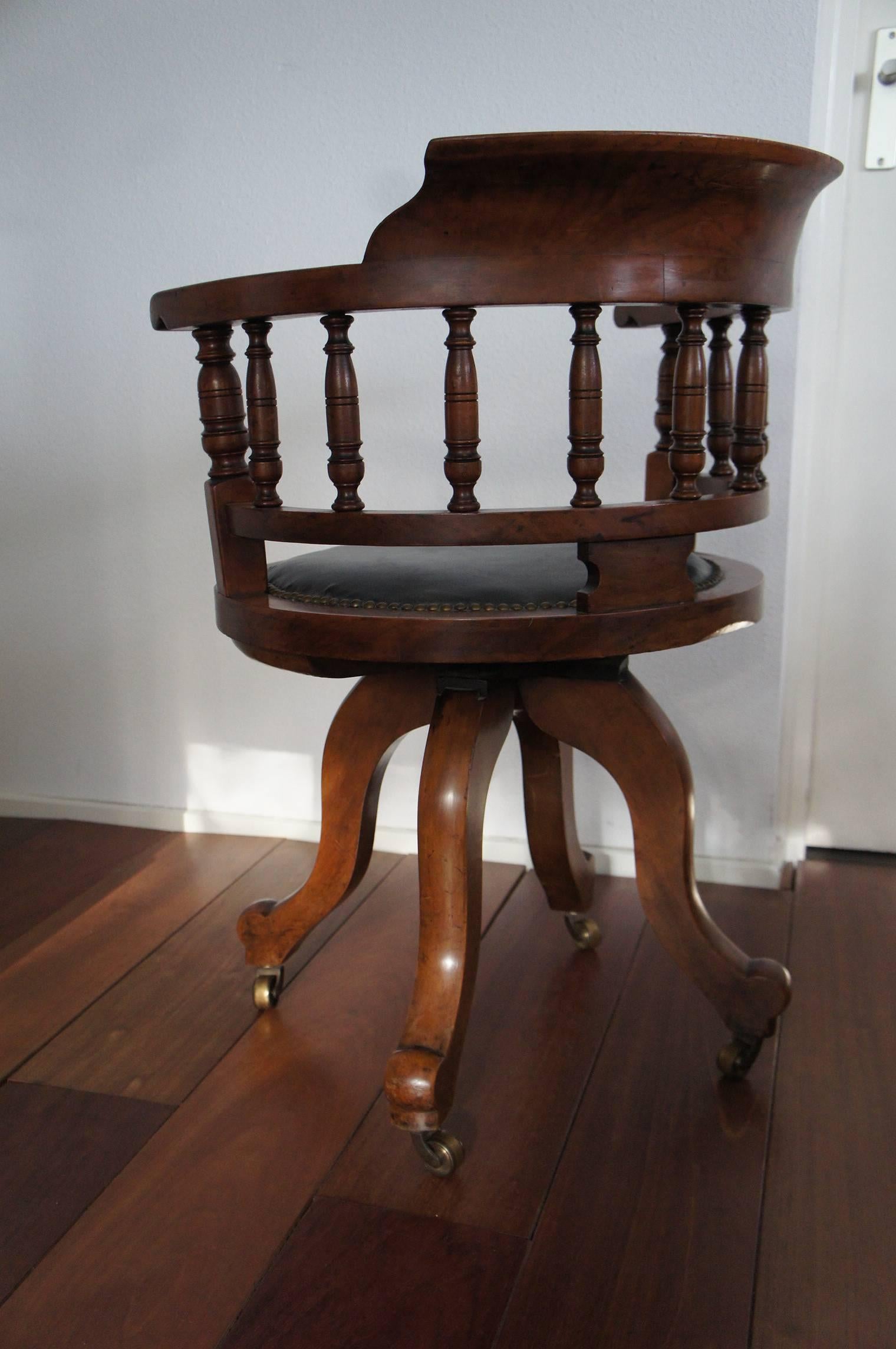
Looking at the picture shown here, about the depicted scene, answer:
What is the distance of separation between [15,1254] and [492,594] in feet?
2.30

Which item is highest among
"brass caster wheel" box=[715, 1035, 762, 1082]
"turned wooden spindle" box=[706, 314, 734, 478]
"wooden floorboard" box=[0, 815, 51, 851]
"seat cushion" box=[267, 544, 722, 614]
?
"turned wooden spindle" box=[706, 314, 734, 478]

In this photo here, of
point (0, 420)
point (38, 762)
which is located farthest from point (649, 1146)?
point (0, 420)

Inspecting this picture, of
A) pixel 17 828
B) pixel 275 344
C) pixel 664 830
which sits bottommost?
pixel 17 828

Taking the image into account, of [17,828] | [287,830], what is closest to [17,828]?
[17,828]

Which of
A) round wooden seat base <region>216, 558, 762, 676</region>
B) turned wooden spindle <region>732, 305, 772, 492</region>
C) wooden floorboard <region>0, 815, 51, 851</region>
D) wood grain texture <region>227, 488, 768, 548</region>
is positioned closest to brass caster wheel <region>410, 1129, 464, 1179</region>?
round wooden seat base <region>216, 558, 762, 676</region>

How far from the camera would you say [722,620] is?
1.01m

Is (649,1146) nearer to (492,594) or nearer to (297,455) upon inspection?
(492,594)

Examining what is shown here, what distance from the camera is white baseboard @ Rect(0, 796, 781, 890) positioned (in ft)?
5.52

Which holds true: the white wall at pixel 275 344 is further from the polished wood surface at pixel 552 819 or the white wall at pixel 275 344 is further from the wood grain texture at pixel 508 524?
the wood grain texture at pixel 508 524

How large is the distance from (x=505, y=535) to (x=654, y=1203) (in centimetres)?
61

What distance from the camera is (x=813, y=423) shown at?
1620 mm

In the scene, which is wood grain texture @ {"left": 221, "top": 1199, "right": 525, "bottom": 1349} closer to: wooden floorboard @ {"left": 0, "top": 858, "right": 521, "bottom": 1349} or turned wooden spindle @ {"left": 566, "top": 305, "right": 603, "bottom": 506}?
wooden floorboard @ {"left": 0, "top": 858, "right": 521, "bottom": 1349}

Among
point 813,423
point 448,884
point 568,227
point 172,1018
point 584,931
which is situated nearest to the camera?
point 568,227

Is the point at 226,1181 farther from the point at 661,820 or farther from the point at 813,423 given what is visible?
the point at 813,423
